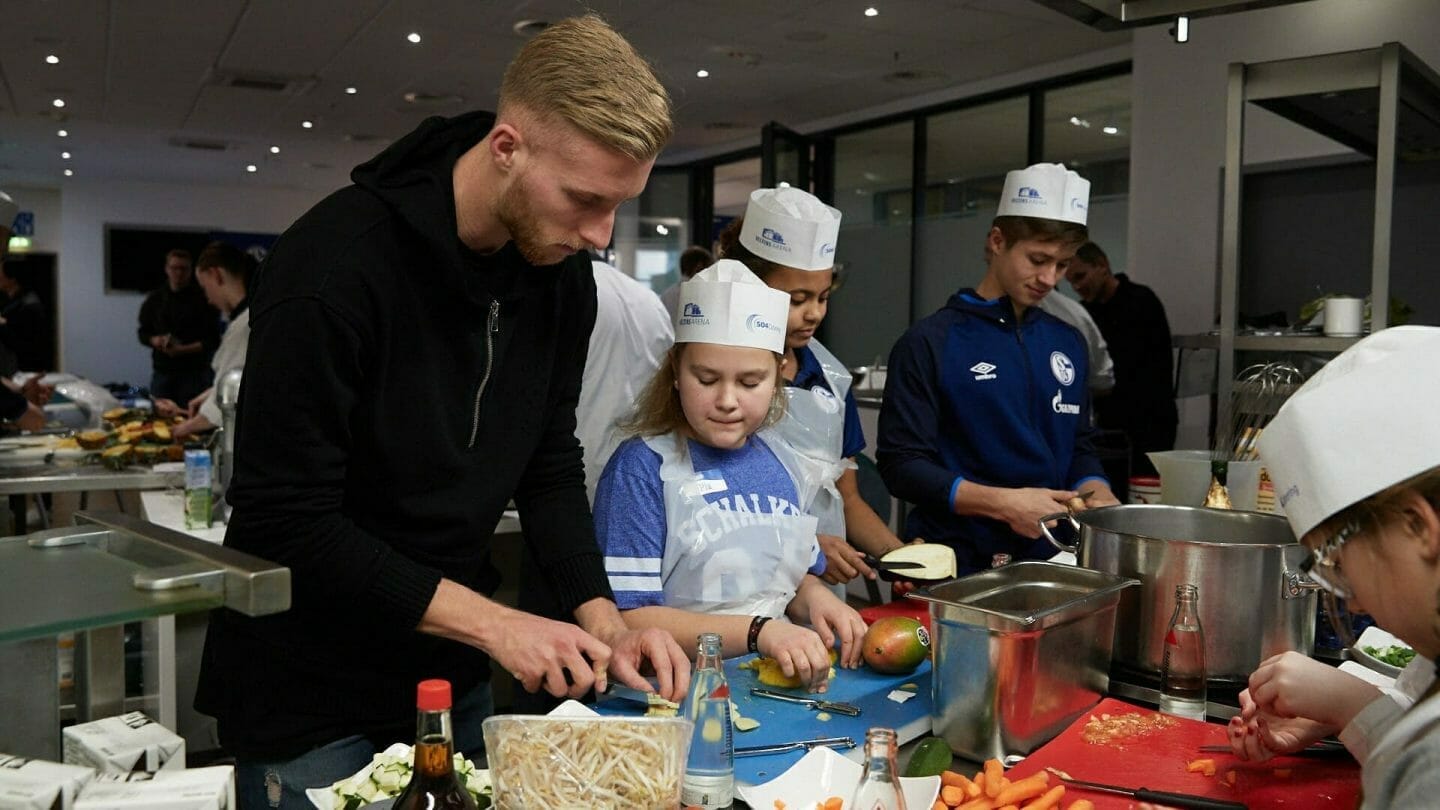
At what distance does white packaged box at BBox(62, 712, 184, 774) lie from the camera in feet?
3.25

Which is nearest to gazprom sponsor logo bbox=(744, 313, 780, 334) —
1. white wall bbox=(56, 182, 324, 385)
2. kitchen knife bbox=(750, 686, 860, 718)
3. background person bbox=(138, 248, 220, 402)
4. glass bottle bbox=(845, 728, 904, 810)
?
kitchen knife bbox=(750, 686, 860, 718)

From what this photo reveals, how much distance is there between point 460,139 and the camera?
1579 mm

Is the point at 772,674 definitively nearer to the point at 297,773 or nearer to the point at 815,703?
the point at 815,703

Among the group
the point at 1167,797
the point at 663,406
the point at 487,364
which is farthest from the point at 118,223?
the point at 1167,797

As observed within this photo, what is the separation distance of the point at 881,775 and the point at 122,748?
69 centimetres

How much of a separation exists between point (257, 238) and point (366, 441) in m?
15.2

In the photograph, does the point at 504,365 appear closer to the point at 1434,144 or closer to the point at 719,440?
the point at 719,440

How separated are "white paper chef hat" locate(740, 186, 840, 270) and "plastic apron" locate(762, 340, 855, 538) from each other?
10.9 inches

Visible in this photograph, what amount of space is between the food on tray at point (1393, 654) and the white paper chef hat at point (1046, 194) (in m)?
1.23

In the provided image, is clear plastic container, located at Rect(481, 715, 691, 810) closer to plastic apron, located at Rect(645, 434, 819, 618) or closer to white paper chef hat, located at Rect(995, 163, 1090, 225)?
plastic apron, located at Rect(645, 434, 819, 618)

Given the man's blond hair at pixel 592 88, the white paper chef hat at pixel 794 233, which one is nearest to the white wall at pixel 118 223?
the white paper chef hat at pixel 794 233

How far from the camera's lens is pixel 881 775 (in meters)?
1.02

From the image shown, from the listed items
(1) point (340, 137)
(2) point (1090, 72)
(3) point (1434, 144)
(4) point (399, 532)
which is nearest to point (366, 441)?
(4) point (399, 532)

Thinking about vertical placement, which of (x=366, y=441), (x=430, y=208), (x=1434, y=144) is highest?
(x=1434, y=144)
